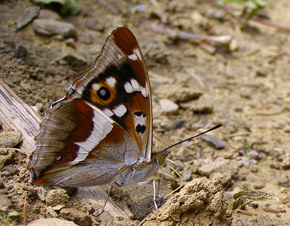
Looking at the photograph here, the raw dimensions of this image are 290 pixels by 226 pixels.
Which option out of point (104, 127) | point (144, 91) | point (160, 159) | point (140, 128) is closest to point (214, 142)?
point (160, 159)

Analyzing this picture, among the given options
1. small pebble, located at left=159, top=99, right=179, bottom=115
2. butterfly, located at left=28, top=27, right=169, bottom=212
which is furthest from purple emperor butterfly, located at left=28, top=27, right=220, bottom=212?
small pebble, located at left=159, top=99, right=179, bottom=115

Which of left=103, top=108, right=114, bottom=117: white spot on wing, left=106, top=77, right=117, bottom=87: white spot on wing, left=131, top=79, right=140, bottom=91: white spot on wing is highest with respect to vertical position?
left=106, top=77, right=117, bottom=87: white spot on wing

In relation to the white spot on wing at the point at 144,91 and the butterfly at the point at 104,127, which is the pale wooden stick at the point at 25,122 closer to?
the butterfly at the point at 104,127

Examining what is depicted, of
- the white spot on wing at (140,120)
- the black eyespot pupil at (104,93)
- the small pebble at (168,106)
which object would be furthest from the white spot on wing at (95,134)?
the small pebble at (168,106)

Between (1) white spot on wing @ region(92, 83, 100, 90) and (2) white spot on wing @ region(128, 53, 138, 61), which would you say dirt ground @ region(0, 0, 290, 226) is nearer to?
(1) white spot on wing @ region(92, 83, 100, 90)

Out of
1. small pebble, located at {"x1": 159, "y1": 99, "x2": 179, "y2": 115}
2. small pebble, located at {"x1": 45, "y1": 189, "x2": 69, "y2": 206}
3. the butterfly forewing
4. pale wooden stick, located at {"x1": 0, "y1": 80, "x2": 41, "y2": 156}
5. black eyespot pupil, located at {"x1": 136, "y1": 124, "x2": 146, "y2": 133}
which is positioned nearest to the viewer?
small pebble, located at {"x1": 45, "y1": 189, "x2": 69, "y2": 206}

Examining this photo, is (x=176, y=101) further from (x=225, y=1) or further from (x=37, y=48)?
(x=225, y=1)

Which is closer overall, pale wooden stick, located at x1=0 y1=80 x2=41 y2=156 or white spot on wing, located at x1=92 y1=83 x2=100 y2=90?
white spot on wing, located at x1=92 y1=83 x2=100 y2=90

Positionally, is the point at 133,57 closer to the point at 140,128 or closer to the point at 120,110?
the point at 120,110

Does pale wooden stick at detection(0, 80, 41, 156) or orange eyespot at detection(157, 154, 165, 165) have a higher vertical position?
pale wooden stick at detection(0, 80, 41, 156)
